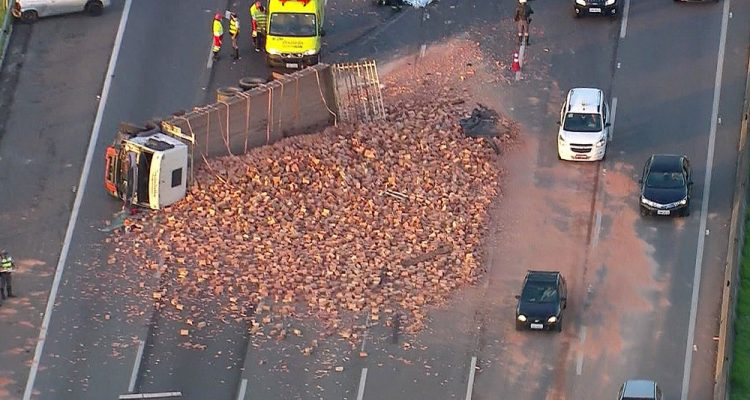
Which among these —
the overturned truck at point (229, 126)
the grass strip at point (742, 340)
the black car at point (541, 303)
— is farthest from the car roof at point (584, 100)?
the black car at point (541, 303)

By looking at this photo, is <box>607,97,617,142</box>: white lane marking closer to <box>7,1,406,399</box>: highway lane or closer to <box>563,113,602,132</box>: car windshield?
<box>563,113,602,132</box>: car windshield

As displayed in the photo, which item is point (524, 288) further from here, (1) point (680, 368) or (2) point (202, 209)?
(2) point (202, 209)

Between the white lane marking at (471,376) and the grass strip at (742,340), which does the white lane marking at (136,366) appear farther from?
the grass strip at (742,340)

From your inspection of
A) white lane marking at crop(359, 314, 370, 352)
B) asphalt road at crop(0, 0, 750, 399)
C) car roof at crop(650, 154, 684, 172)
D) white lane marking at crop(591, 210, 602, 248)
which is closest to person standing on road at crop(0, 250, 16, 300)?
asphalt road at crop(0, 0, 750, 399)

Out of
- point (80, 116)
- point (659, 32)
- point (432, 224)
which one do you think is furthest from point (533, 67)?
point (80, 116)

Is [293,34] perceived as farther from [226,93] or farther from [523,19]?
[523,19]
